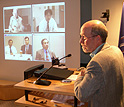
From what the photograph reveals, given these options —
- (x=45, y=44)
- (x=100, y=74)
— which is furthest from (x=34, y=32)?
(x=100, y=74)

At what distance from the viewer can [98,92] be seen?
123 centimetres

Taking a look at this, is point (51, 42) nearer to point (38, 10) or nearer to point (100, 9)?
point (38, 10)

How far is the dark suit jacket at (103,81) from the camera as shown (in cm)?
117

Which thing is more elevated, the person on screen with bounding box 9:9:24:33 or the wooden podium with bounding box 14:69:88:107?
the person on screen with bounding box 9:9:24:33

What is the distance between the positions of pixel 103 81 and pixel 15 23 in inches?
138

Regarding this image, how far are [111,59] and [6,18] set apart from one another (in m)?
3.72

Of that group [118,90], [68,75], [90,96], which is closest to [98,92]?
[90,96]

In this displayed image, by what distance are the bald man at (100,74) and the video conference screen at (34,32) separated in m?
2.50

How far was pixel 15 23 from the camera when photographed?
420 centimetres

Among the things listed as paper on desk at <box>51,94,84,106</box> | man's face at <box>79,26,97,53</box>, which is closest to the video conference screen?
paper on desk at <box>51,94,84,106</box>

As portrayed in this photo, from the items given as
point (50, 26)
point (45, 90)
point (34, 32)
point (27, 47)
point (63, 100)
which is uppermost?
point (50, 26)

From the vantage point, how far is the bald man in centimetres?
117

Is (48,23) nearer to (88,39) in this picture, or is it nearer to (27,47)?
(27,47)

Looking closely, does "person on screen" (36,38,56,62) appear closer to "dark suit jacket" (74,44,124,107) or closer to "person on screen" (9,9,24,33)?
"person on screen" (9,9,24,33)
